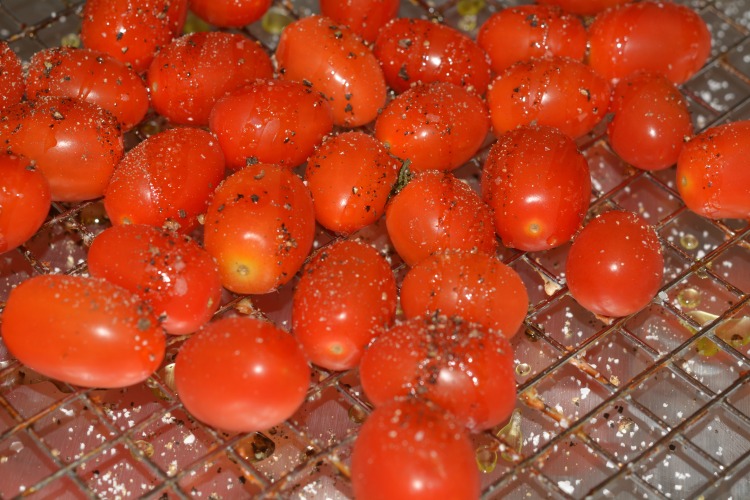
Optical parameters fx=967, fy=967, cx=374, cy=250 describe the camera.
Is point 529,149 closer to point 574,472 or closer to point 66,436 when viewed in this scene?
point 574,472

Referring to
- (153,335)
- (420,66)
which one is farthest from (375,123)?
(153,335)

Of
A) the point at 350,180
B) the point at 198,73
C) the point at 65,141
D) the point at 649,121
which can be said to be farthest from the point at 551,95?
the point at 65,141

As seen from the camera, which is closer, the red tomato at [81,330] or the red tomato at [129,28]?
the red tomato at [81,330]

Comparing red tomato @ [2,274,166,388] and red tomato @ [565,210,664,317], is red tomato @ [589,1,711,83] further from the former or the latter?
red tomato @ [2,274,166,388]

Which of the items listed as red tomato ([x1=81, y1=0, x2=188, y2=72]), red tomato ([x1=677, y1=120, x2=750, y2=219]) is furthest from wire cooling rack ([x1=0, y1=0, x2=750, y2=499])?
red tomato ([x1=81, y1=0, x2=188, y2=72])

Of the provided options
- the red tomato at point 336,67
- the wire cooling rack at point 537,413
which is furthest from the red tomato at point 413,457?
the red tomato at point 336,67

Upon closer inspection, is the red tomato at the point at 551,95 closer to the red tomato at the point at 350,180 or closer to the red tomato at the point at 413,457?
the red tomato at the point at 350,180
